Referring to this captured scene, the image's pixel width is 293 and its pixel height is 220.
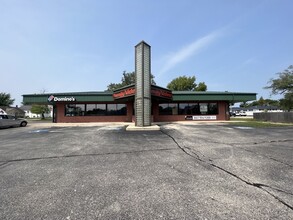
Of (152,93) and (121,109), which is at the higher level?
(152,93)

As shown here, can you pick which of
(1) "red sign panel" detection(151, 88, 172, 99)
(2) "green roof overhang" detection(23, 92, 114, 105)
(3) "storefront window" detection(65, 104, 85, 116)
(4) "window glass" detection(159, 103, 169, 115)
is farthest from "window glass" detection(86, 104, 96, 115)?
(1) "red sign panel" detection(151, 88, 172, 99)

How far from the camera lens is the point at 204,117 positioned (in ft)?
87.5

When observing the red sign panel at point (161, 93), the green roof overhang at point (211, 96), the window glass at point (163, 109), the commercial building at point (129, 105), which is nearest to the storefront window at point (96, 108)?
the commercial building at point (129, 105)

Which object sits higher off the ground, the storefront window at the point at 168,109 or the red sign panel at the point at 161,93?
the red sign panel at the point at 161,93

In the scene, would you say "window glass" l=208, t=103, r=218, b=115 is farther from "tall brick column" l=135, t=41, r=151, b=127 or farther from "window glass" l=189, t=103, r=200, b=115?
"tall brick column" l=135, t=41, r=151, b=127

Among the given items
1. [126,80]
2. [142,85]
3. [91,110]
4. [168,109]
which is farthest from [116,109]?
[126,80]

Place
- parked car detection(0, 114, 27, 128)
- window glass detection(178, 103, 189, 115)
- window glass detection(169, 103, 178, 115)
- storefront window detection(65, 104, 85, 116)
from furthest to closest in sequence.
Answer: window glass detection(178, 103, 189, 115) → window glass detection(169, 103, 178, 115) → storefront window detection(65, 104, 85, 116) → parked car detection(0, 114, 27, 128)

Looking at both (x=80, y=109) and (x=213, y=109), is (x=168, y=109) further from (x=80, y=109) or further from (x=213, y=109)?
(x=80, y=109)

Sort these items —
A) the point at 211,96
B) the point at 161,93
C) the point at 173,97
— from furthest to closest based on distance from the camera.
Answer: the point at 211,96 → the point at 173,97 → the point at 161,93

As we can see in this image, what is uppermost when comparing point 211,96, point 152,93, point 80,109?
point 211,96

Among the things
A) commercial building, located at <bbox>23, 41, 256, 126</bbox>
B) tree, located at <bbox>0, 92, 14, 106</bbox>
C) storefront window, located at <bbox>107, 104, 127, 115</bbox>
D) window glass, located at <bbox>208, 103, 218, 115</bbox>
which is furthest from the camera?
tree, located at <bbox>0, 92, 14, 106</bbox>

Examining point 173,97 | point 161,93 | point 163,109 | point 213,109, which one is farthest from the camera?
point 213,109

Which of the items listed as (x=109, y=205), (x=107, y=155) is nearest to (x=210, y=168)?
(x=109, y=205)

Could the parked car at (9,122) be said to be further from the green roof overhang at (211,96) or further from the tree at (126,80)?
the tree at (126,80)
